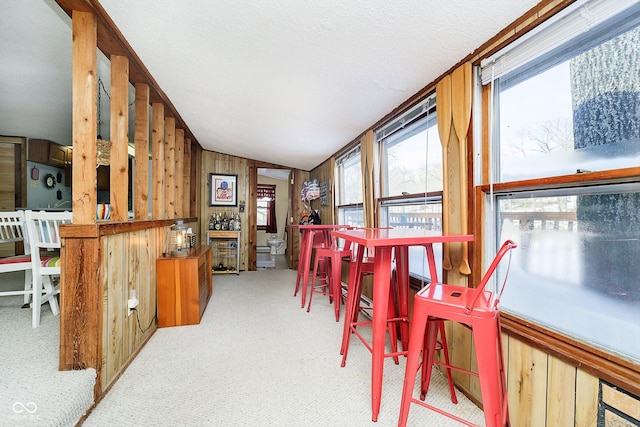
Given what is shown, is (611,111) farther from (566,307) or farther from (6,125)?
(6,125)

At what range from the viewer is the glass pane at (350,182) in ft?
11.0

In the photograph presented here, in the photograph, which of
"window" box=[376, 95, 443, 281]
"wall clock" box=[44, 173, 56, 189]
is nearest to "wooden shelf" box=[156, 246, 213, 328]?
"window" box=[376, 95, 443, 281]

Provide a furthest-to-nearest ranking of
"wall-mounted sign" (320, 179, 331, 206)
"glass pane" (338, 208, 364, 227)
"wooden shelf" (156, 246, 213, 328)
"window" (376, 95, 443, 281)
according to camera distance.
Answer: "wall-mounted sign" (320, 179, 331, 206), "glass pane" (338, 208, 364, 227), "wooden shelf" (156, 246, 213, 328), "window" (376, 95, 443, 281)

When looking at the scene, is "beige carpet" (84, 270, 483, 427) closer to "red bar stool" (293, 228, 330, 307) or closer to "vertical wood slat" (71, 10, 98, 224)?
"red bar stool" (293, 228, 330, 307)

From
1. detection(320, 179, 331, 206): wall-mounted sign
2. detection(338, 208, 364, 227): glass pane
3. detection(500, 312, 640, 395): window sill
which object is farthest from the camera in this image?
detection(320, 179, 331, 206): wall-mounted sign

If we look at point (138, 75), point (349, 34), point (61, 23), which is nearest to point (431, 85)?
point (349, 34)

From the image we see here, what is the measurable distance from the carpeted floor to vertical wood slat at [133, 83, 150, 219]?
1.02 meters

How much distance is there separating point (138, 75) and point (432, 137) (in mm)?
2349

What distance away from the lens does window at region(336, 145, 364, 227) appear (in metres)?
3.29

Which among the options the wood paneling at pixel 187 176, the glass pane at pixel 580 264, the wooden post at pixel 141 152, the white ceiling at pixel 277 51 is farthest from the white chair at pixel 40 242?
the glass pane at pixel 580 264

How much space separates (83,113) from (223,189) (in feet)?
11.5

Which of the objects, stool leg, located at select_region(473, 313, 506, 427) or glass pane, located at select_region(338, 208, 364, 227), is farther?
glass pane, located at select_region(338, 208, 364, 227)

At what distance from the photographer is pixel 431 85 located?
181cm

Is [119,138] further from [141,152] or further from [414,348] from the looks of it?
[414,348]
